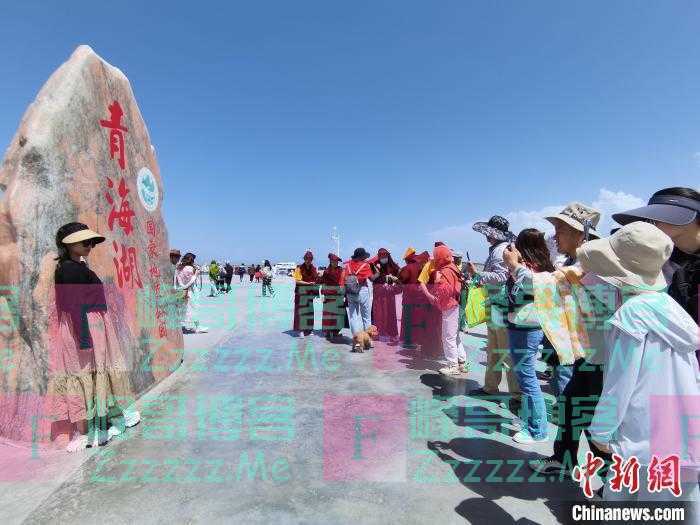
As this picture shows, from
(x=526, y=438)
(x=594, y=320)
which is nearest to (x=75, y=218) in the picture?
(x=594, y=320)

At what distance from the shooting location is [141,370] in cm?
444

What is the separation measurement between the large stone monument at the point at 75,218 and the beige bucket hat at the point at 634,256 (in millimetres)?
3818

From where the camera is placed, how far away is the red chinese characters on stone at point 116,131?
165 inches

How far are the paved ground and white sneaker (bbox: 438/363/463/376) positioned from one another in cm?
18

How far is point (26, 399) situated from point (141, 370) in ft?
4.16

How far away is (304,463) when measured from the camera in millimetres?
2945

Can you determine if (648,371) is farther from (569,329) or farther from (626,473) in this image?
(569,329)

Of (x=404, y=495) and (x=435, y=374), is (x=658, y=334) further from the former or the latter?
(x=435, y=374)

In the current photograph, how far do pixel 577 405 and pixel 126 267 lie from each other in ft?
14.6

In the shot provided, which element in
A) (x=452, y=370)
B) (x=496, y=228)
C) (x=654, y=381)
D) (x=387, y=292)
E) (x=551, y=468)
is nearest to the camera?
(x=654, y=381)

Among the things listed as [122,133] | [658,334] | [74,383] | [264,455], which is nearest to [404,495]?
[264,455]

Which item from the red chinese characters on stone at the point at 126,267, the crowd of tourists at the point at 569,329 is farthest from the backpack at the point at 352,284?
the red chinese characters on stone at the point at 126,267

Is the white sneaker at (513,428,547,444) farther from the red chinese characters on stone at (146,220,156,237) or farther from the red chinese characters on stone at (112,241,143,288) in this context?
the red chinese characters on stone at (146,220,156,237)

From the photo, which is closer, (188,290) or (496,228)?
(496,228)
